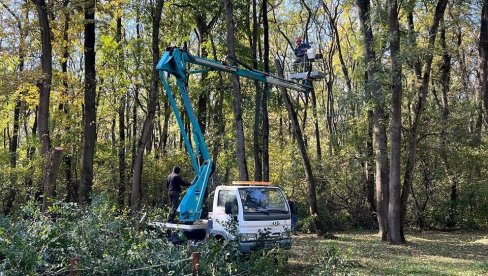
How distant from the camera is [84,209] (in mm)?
8992

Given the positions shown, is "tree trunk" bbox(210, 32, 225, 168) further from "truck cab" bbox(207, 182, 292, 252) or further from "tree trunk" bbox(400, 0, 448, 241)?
"truck cab" bbox(207, 182, 292, 252)

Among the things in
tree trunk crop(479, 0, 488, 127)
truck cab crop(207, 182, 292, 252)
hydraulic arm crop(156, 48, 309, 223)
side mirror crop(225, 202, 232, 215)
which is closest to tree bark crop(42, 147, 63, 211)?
hydraulic arm crop(156, 48, 309, 223)

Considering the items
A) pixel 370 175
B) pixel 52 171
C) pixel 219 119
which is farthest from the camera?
pixel 219 119

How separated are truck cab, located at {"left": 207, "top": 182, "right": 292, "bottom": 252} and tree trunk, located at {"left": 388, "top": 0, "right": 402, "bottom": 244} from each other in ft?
19.9

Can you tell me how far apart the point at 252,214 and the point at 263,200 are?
0.66 m

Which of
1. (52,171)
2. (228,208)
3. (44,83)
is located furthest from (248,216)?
(44,83)

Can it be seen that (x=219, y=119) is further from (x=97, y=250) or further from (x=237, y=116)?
(x=97, y=250)

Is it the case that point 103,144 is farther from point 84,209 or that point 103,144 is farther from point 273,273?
point 273,273

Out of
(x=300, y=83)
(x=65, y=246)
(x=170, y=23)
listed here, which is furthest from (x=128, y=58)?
(x=65, y=246)

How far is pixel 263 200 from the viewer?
11.9 m

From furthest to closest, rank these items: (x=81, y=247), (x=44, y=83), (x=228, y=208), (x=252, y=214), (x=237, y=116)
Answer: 1. (x=237, y=116)
2. (x=44, y=83)
3. (x=228, y=208)
4. (x=252, y=214)
5. (x=81, y=247)

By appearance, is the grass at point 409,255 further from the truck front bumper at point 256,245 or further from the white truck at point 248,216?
the white truck at point 248,216

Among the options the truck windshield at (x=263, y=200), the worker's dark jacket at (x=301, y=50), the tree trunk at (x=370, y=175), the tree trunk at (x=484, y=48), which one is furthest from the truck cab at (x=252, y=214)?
the tree trunk at (x=370, y=175)

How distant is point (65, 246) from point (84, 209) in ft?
5.11
